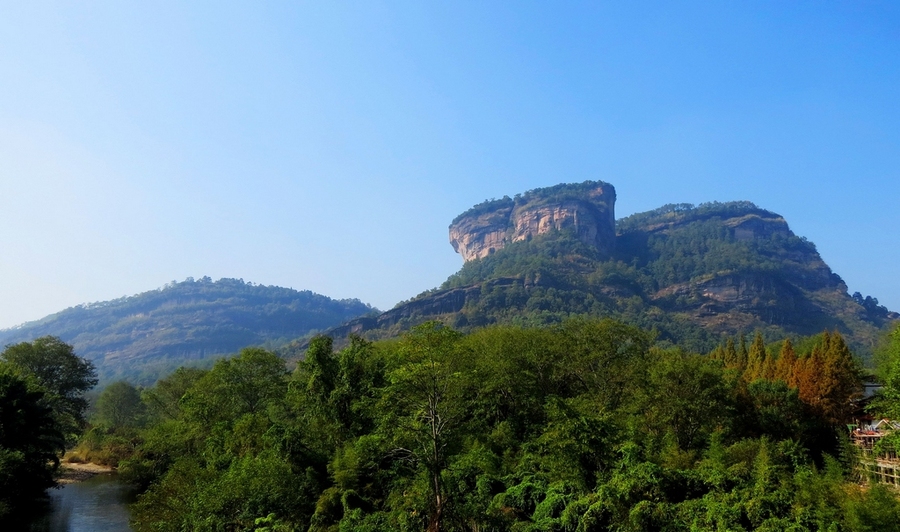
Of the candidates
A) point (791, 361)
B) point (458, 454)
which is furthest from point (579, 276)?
point (458, 454)

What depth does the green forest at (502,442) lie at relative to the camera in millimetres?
17562

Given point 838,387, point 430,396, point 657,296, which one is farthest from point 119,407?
point 657,296

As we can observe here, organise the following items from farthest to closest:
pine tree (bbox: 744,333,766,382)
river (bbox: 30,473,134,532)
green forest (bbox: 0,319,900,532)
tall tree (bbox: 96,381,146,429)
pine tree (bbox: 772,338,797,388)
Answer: tall tree (bbox: 96,381,146,429) < pine tree (bbox: 744,333,766,382) < pine tree (bbox: 772,338,797,388) < river (bbox: 30,473,134,532) < green forest (bbox: 0,319,900,532)

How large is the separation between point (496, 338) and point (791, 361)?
81.9 ft

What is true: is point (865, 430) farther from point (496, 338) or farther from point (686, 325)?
point (686, 325)

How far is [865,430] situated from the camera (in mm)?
33219

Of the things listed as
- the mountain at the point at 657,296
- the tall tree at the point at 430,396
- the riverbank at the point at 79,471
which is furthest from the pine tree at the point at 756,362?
the mountain at the point at 657,296

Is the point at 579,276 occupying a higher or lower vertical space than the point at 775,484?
higher

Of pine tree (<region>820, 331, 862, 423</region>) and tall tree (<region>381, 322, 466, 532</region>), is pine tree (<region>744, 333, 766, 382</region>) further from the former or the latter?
tall tree (<region>381, 322, 466, 532</region>)

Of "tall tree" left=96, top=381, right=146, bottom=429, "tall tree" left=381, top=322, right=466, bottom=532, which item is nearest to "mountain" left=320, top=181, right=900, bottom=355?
"tall tree" left=96, top=381, right=146, bottom=429

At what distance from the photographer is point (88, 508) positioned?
34938 mm

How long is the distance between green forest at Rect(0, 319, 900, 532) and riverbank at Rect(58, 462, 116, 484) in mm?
5592

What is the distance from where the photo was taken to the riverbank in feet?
149

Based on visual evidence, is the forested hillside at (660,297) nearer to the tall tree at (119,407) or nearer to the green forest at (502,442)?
the tall tree at (119,407)
